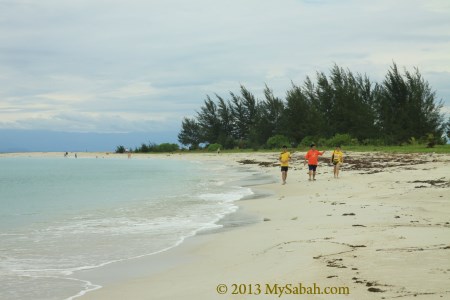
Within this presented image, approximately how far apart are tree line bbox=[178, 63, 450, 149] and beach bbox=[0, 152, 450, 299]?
117ft

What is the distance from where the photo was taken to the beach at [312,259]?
5.53m

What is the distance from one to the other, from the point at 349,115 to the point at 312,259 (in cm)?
4943

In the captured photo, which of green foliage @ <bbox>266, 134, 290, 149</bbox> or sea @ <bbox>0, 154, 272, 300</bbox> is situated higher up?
green foliage @ <bbox>266, 134, 290, 149</bbox>

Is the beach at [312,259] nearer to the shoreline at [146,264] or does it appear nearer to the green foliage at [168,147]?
the shoreline at [146,264]

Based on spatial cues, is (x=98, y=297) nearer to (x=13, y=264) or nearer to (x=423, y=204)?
(x=13, y=264)

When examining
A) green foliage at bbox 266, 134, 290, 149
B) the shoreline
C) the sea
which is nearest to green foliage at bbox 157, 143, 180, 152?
green foliage at bbox 266, 134, 290, 149

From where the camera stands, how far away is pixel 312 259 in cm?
700

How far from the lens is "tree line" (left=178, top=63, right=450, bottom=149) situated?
48750 millimetres

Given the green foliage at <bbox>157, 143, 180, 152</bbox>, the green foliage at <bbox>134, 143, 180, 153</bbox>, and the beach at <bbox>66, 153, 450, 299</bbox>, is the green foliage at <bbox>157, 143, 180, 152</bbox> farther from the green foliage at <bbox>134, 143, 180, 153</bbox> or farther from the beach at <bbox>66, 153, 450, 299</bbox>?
the beach at <bbox>66, 153, 450, 299</bbox>

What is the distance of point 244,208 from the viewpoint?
15.4 m

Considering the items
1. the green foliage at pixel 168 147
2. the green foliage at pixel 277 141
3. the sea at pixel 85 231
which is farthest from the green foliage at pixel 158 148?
the sea at pixel 85 231

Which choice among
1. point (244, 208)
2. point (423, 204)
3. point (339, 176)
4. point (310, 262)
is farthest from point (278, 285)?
point (339, 176)

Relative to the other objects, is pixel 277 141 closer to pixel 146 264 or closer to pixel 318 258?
pixel 146 264

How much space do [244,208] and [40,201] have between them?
10.6 meters
